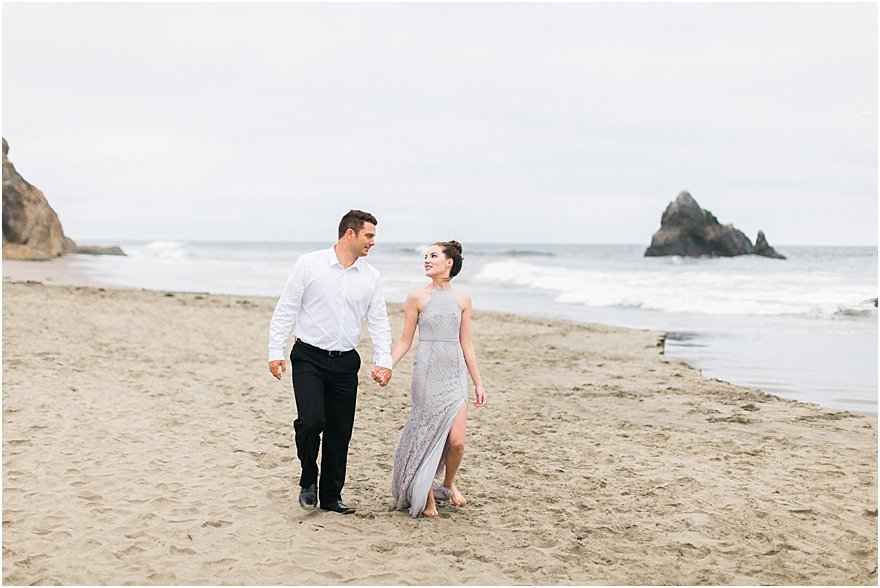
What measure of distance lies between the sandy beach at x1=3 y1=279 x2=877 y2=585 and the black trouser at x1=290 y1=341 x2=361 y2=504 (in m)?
0.29

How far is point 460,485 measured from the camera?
5805mm

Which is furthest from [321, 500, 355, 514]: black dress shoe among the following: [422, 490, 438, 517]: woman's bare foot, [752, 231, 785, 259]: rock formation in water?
[752, 231, 785, 259]: rock formation in water

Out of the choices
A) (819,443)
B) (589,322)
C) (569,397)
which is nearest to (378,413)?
(569,397)

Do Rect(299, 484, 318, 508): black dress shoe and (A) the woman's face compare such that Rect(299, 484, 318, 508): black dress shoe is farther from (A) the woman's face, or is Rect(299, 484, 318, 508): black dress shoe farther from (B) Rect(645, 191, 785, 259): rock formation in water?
(B) Rect(645, 191, 785, 259): rock formation in water

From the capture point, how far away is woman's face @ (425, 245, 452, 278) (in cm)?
489

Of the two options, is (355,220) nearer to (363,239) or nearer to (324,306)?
(363,239)

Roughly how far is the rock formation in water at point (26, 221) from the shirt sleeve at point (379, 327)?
39.9 metres

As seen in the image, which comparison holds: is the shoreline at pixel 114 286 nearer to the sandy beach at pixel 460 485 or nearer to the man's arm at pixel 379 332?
the sandy beach at pixel 460 485

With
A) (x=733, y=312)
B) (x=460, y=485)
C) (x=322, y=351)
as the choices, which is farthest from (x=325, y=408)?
(x=733, y=312)

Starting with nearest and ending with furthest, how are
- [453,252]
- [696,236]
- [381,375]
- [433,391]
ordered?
1. [381,375]
2. [433,391]
3. [453,252]
4. [696,236]

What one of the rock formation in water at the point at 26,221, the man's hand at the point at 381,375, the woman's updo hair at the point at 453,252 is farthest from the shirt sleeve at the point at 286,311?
the rock formation in water at the point at 26,221

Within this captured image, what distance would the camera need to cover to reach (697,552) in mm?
4555

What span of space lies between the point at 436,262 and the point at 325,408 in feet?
3.79

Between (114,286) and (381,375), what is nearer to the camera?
(381,375)
